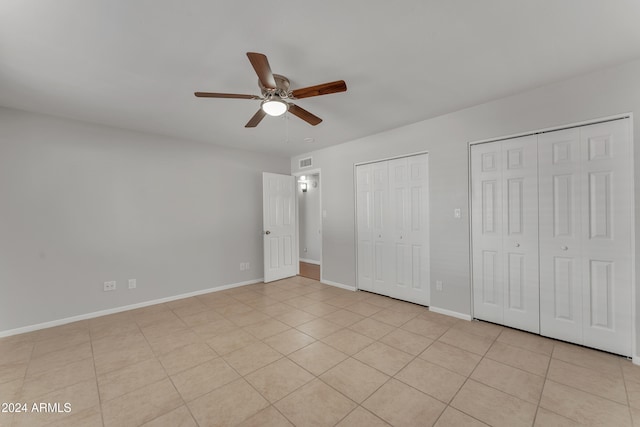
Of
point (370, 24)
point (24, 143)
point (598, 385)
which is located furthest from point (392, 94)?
point (24, 143)

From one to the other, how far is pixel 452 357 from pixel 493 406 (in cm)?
59

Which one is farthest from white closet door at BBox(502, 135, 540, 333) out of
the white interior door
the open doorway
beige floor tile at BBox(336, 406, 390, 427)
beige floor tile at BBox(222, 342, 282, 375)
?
the open doorway

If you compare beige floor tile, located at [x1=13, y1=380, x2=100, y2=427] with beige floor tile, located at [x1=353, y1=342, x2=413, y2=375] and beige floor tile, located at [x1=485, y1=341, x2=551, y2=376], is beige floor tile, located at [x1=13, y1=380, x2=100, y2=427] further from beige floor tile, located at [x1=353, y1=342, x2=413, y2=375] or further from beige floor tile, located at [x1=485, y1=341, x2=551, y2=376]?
beige floor tile, located at [x1=485, y1=341, x2=551, y2=376]

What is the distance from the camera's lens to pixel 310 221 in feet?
23.0

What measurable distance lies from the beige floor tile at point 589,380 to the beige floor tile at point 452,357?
1.81 ft

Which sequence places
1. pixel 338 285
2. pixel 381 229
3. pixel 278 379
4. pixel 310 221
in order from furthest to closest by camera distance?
pixel 310 221, pixel 338 285, pixel 381 229, pixel 278 379

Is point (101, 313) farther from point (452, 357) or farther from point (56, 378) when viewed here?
point (452, 357)

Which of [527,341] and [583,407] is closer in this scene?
[583,407]

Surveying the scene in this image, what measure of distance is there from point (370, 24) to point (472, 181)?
7.44ft

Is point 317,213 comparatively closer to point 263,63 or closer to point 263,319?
point 263,319

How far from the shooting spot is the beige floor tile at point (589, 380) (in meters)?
1.86

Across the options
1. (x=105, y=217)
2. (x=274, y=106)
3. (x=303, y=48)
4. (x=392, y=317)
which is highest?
(x=303, y=48)

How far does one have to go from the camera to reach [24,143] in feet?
9.99

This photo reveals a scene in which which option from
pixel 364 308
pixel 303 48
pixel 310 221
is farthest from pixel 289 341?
pixel 310 221
